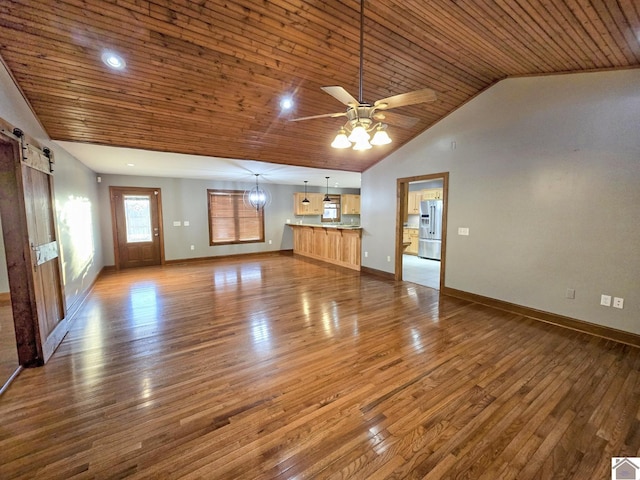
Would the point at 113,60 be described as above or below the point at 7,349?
above

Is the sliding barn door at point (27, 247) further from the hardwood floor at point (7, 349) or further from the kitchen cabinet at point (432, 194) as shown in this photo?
the kitchen cabinet at point (432, 194)

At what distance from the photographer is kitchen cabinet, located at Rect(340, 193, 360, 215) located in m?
10.5

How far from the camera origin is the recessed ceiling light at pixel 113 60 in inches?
101

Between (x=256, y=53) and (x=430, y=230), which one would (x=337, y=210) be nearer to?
(x=430, y=230)

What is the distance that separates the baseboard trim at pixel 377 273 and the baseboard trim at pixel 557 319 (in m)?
1.34

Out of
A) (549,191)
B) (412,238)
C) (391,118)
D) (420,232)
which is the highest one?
(391,118)

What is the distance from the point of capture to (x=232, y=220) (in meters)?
8.42

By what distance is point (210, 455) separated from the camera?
162 centimetres

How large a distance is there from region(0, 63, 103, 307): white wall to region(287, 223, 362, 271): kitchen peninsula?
4995 millimetres

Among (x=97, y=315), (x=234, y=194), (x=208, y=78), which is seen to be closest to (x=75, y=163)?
(x=97, y=315)

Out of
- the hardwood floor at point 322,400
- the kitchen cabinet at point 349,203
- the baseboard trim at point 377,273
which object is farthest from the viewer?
the kitchen cabinet at point 349,203

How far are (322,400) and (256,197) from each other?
7056 mm

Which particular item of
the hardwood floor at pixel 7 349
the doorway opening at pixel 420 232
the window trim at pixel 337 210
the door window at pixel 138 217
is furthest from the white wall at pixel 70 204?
the window trim at pixel 337 210

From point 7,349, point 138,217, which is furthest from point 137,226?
point 7,349
